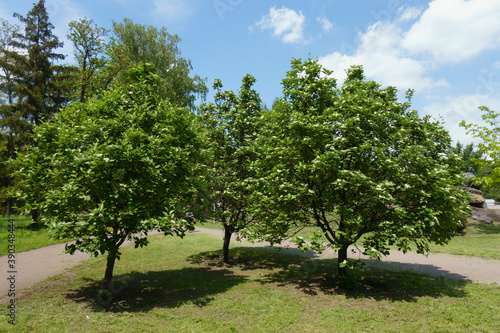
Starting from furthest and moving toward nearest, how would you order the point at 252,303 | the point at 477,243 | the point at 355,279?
the point at 477,243 → the point at 355,279 → the point at 252,303

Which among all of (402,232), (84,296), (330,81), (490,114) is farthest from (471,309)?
(490,114)

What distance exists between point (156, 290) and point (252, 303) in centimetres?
332

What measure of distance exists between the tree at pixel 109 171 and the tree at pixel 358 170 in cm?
286

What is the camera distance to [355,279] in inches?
349

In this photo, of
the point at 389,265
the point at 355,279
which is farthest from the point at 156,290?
the point at 389,265

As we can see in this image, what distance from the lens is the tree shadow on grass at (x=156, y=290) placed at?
7.86 m

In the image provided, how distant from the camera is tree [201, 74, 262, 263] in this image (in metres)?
12.1

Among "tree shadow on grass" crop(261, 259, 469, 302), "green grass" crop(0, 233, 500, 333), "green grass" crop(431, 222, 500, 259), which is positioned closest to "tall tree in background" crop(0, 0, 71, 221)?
"green grass" crop(0, 233, 500, 333)

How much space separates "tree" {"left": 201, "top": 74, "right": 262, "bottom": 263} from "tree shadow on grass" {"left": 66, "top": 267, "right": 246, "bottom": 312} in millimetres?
2479

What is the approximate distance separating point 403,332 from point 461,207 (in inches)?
150

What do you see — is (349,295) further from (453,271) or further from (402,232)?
(453,271)

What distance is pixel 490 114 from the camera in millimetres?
22609

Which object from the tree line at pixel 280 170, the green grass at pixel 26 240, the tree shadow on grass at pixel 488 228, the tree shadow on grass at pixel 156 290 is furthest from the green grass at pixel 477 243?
the green grass at pixel 26 240

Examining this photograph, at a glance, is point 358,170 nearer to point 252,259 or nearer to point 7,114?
point 252,259
